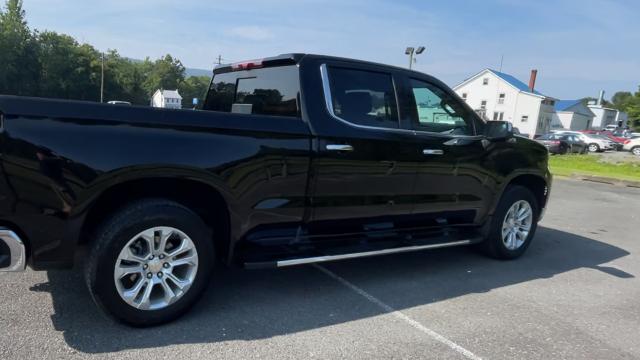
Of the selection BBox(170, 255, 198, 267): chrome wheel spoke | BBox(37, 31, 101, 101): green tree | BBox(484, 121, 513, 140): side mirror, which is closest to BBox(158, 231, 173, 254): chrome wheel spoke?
BBox(170, 255, 198, 267): chrome wheel spoke

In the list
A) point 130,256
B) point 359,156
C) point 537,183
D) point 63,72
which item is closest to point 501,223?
point 537,183

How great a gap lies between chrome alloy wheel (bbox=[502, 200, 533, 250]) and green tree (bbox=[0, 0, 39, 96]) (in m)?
65.2

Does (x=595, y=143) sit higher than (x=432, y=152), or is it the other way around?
(x=595, y=143)

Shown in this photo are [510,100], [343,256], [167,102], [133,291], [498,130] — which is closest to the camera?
[133,291]

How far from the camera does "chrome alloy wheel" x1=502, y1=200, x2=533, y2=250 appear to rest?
538 cm

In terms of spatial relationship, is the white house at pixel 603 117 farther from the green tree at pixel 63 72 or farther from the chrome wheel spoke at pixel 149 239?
the chrome wheel spoke at pixel 149 239

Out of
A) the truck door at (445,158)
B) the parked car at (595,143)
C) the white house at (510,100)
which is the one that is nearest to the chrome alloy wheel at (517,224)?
the truck door at (445,158)

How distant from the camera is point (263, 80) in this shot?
421 cm

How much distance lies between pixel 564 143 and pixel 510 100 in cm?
2613

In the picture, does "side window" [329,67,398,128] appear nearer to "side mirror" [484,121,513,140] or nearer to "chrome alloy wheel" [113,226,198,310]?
"side mirror" [484,121,513,140]

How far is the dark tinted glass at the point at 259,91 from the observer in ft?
12.8

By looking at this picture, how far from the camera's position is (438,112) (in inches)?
183

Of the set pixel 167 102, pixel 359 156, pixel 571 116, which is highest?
pixel 571 116

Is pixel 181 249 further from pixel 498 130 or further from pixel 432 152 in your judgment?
pixel 498 130
